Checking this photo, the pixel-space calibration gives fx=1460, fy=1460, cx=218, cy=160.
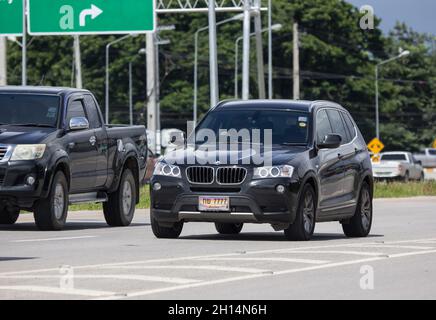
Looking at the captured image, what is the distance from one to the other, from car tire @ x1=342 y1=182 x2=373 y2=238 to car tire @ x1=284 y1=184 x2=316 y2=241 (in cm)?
170

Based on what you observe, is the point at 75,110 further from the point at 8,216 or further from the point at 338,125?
the point at 338,125

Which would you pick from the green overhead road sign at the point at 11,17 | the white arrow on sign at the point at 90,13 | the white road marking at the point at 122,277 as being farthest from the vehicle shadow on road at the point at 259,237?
the white arrow on sign at the point at 90,13

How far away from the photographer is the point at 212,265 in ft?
44.1

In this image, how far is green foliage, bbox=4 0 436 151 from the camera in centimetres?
9394

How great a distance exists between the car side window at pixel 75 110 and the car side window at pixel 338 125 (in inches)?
154

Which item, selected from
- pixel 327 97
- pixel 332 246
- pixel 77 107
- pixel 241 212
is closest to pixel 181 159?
pixel 241 212

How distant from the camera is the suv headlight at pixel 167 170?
58.4 feet

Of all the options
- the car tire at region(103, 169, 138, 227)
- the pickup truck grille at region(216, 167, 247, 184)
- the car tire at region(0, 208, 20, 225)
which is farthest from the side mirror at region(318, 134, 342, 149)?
the car tire at region(0, 208, 20, 225)

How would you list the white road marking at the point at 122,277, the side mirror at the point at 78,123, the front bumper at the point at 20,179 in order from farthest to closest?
the side mirror at the point at 78,123 < the front bumper at the point at 20,179 < the white road marking at the point at 122,277

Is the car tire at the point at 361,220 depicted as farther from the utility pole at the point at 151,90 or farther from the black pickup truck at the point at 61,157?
the utility pole at the point at 151,90

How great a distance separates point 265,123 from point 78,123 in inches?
132

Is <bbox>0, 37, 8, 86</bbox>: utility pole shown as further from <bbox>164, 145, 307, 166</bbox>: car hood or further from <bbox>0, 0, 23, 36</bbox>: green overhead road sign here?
<bbox>164, 145, 307, 166</bbox>: car hood

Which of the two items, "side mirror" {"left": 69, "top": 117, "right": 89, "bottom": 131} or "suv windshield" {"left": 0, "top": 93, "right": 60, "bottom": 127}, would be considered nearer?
"side mirror" {"left": 69, "top": 117, "right": 89, "bottom": 131}

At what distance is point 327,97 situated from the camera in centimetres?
9419
